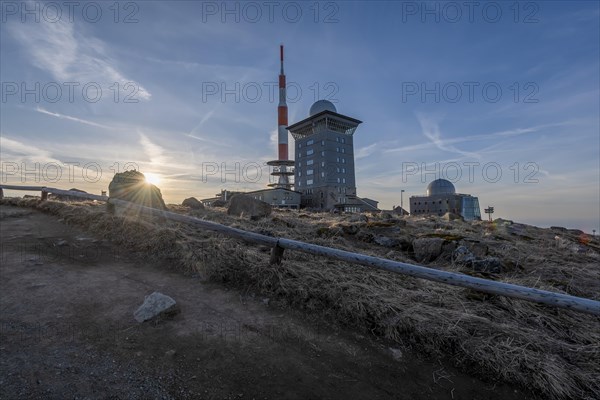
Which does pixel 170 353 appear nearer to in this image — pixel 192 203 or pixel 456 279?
pixel 456 279

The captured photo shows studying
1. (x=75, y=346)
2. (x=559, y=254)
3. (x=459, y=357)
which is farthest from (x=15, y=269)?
(x=559, y=254)

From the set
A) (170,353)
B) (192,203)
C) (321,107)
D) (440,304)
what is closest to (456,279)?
(440,304)

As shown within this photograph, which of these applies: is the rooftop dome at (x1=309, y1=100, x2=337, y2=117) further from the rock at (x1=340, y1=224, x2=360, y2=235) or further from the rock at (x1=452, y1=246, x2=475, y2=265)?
the rock at (x1=452, y1=246, x2=475, y2=265)

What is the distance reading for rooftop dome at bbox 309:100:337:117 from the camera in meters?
76.8

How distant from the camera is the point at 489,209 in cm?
4103

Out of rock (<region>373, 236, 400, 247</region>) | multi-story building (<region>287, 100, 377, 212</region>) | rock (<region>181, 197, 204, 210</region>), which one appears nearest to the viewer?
rock (<region>373, 236, 400, 247</region>)

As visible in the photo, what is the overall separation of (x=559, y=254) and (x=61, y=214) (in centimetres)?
1477

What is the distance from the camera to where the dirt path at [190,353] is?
8.52ft

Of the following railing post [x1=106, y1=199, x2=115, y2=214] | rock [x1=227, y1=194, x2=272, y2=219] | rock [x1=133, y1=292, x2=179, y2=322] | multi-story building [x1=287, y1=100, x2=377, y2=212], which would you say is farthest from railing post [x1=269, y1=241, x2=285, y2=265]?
multi-story building [x1=287, y1=100, x2=377, y2=212]

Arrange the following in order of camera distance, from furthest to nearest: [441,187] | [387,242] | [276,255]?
[441,187], [387,242], [276,255]

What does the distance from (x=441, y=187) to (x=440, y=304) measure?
72.5m

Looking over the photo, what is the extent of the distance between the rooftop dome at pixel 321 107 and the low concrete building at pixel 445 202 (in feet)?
109

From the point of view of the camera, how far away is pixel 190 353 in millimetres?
3029

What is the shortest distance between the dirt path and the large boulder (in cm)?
466
